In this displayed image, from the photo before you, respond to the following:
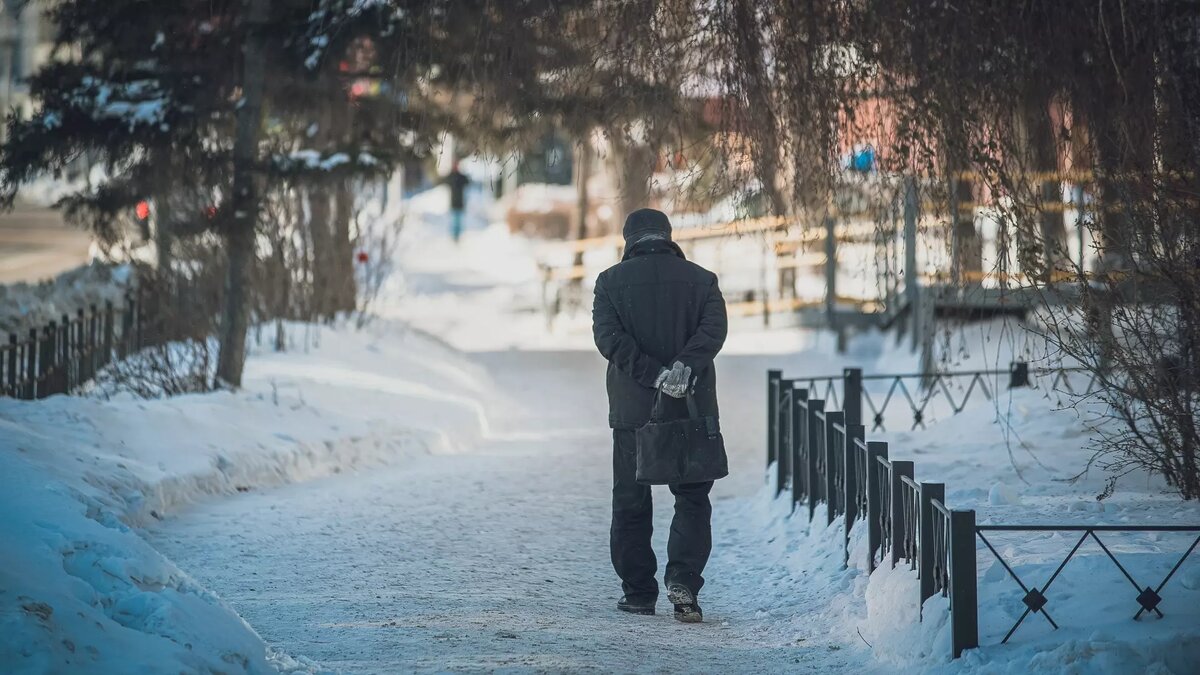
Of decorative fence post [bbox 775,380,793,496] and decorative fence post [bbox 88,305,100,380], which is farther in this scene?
decorative fence post [bbox 88,305,100,380]

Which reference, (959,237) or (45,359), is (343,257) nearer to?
(45,359)

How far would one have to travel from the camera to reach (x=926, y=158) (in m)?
8.13

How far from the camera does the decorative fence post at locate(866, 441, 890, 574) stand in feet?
21.8

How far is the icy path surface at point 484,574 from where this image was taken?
579 centimetres

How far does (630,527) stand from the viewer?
6.61m

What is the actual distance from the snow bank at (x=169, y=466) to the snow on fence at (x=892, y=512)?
238 centimetres

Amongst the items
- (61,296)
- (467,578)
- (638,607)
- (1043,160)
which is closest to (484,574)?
(467,578)

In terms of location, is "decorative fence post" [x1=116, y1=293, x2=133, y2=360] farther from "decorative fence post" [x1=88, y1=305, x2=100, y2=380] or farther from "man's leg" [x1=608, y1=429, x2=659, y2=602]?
"man's leg" [x1=608, y1=429, x2=659, y2=602]

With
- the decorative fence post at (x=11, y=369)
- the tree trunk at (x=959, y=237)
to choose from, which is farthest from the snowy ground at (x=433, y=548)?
the tree trunk at (x=959, y=237)

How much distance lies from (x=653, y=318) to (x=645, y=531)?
97cm

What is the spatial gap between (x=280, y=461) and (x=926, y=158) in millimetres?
5126

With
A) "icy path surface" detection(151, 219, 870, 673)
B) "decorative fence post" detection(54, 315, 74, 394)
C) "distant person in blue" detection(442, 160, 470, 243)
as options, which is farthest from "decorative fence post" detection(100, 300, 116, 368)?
"distant person in blue" detection(442, 160, 470, 243)

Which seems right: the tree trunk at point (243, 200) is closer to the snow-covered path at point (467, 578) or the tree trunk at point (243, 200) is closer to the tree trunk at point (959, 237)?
the snow-covered path at point (467, 578)

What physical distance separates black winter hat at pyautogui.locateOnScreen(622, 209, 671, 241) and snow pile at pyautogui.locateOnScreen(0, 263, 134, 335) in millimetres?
8986
